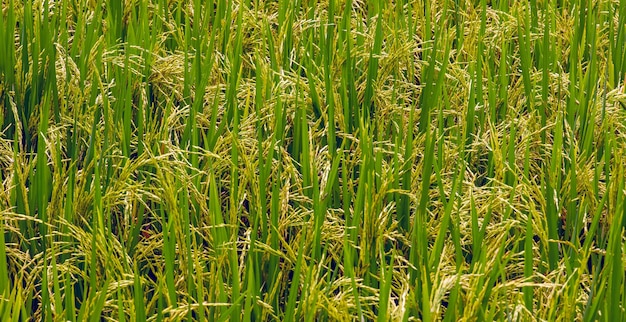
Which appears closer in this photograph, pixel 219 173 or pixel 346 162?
pixel 219 173

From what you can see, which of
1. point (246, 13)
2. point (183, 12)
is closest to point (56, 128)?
point (246, 13)

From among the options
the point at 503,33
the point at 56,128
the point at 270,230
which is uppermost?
the point at 503,33

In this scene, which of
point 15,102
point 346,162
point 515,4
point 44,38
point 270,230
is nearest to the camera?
point 270,230

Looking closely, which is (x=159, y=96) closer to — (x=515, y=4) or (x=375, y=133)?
(x=375, y=133)

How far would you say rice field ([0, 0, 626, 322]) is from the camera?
1.43m

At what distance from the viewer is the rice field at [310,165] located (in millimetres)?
1427

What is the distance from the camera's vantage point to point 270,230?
1588 millimetres

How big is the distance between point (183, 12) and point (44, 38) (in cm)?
57

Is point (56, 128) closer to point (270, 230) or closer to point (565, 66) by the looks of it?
point (270, 230)

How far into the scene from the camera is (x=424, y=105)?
6.82 feet

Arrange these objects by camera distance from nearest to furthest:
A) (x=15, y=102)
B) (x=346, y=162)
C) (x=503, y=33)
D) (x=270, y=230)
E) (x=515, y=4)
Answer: (x=270, y=230) → (x=346, y=162) → (x=15, y=102) → (x=503, y=33) → (x=515, y=4)

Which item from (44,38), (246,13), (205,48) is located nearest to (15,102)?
A: (44,38)

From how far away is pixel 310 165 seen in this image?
1.76 m

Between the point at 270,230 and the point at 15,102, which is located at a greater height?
the point at 15,102
